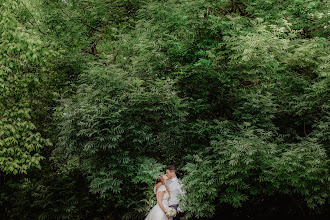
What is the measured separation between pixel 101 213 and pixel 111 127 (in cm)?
529

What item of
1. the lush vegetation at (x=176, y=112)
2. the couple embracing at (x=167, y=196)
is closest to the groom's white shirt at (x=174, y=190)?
the couple embracing at (x=167, y=196)

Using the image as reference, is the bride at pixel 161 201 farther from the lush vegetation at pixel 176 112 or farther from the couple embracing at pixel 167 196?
the lush vegetation at pixel 176 112

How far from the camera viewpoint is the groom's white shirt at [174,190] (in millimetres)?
6309

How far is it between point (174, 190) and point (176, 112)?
77.0 inches

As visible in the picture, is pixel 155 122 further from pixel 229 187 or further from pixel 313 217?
pixel 313 217

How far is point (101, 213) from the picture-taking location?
10203mm

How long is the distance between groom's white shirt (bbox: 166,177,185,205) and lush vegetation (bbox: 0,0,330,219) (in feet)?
0.73

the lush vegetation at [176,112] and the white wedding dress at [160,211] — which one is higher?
the lush vegetation at [176,112]

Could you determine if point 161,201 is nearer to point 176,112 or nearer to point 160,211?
point 160,211

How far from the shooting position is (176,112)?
7.11 meters

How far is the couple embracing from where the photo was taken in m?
6.10

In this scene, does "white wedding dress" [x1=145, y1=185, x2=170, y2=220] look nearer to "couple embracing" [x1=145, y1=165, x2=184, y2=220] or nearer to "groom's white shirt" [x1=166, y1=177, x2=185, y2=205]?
"couple embracing" [x1=145, y1=165, x2=184, y2=220]

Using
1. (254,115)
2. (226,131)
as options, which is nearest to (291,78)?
(254,115)

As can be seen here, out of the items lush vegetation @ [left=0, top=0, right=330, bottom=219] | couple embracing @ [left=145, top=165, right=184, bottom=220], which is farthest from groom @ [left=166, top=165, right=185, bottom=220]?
lush vegetation @ [left=0, top=0, right=330, bottom=219]
